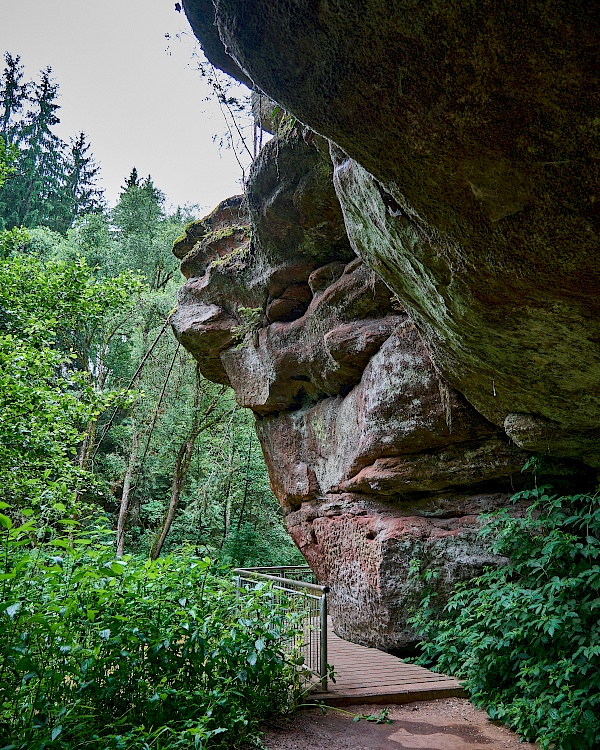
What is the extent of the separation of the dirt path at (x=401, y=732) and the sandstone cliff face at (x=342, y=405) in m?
1.75

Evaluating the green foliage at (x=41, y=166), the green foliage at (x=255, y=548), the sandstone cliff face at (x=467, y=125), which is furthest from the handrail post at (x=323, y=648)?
the green foliage at (x=41, y=166)

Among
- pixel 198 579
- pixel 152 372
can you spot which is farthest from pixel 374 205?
pixel 152 372

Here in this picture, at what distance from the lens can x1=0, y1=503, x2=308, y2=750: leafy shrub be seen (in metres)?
3.05

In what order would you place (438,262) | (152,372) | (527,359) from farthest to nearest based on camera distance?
1. (152,372)
2. (527,359)
3. (438,262)

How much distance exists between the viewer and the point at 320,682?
5.21 m

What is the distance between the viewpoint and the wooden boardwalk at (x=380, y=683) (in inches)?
204

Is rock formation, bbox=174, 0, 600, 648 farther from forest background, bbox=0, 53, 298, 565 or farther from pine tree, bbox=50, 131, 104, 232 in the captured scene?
pine tree, bbox=50, 131, 104, 232

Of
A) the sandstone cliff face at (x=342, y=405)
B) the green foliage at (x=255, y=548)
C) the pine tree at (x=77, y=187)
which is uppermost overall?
the pine tree at (x=77, y=187)

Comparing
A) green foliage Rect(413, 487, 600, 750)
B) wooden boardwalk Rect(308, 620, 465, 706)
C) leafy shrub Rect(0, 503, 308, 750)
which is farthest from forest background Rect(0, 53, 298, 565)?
green foliage Rect(413, 487, 600, 750)

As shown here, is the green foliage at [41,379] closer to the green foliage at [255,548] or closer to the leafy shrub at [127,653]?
the leafy shrub at [127,653]

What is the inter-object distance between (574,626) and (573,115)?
13.9ft

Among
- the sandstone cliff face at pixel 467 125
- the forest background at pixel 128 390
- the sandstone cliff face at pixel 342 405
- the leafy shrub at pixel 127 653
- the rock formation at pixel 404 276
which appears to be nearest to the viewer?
the sandstone cliff face at pixel 467 125

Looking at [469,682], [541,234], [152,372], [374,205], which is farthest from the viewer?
[152,372]

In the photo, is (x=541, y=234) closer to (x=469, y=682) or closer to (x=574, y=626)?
(x=574, y=626)
